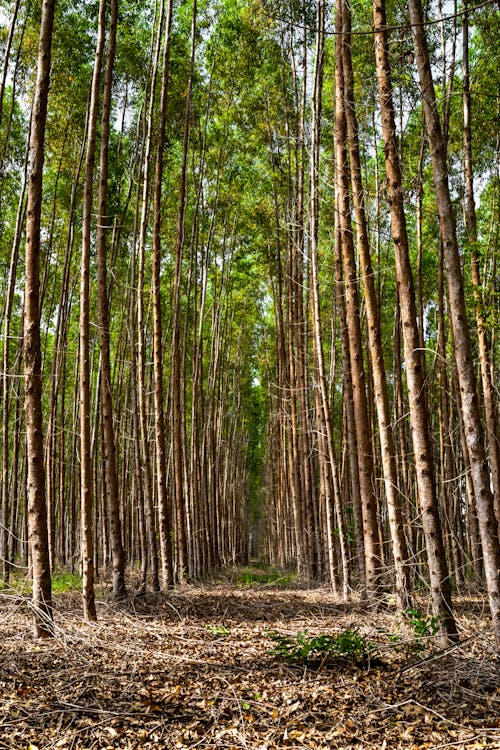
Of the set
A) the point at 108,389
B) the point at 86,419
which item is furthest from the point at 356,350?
the point at 86,419

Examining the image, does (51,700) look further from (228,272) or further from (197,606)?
(228,272)

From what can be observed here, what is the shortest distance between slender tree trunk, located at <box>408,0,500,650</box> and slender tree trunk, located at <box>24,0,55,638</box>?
332 centimetres

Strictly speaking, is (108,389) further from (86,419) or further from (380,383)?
(380,383)

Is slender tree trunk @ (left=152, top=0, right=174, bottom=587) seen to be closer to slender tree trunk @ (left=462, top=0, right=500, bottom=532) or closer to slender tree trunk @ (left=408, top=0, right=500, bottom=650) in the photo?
slender tree trunk @ (left=462, top=0, right=500, bottom=532)

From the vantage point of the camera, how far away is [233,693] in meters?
4.06

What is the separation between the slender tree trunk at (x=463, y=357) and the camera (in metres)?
4.45

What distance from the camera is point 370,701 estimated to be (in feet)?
12.6

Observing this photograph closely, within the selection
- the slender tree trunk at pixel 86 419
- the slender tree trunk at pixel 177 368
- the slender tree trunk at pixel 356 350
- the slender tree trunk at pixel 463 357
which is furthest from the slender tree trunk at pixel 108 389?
the slender tree trunk at pixel 463 357

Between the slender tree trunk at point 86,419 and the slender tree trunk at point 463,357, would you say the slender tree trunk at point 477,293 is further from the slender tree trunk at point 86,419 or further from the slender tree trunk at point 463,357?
the slender tree trunk at point 86,419

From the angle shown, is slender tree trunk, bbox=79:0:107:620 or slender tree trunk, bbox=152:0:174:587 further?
slender tree trunk, bbox=152:0:174:587

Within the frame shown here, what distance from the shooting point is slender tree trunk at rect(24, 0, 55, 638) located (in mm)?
5480

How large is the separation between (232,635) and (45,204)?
10901 millimetres

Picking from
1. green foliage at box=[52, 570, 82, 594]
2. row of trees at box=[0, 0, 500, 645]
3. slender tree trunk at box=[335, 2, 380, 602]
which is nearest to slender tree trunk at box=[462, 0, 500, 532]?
row of trees at box=[0, 0, 500, 645]

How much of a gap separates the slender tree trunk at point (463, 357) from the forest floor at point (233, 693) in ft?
1.81
